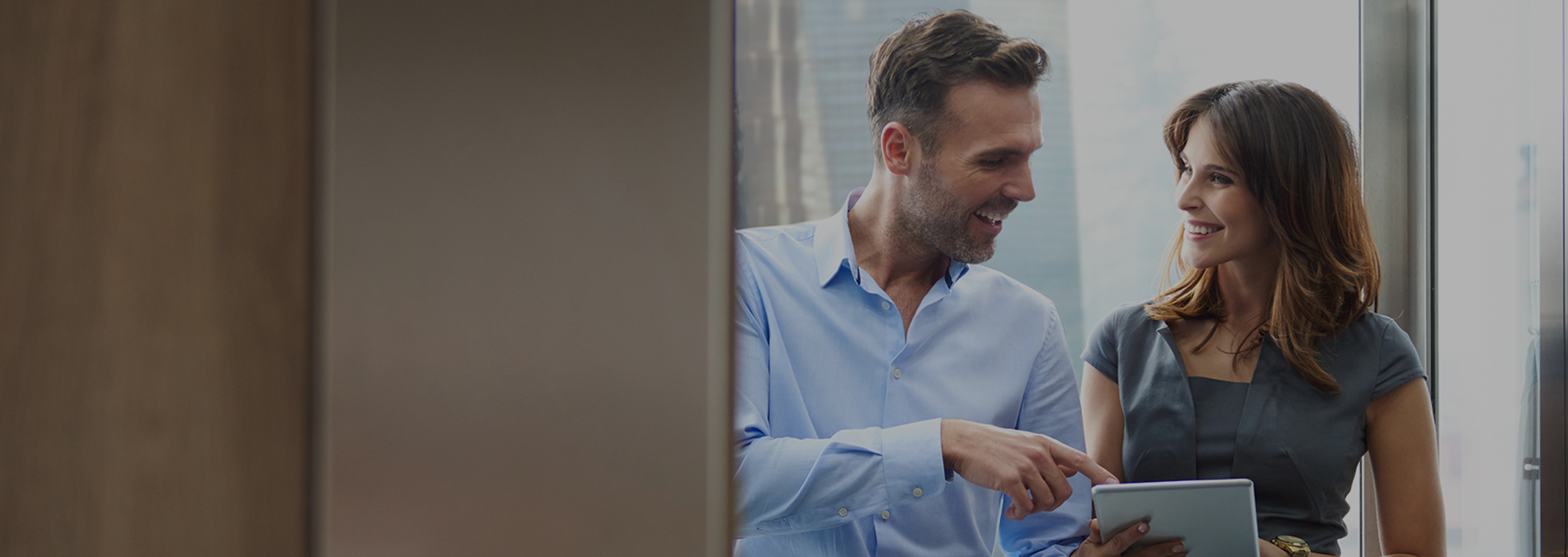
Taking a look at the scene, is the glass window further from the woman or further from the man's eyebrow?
the man's eyebrow

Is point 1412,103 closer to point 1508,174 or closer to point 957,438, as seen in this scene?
point 1508,174

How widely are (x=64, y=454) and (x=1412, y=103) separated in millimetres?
1440

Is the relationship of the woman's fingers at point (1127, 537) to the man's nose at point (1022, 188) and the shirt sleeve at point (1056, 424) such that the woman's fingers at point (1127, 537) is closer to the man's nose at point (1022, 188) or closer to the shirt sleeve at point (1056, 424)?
the shirt sleeve at point (1056, 424)

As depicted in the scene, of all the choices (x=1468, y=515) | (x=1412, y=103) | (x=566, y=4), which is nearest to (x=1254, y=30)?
(x=1412, y=103)

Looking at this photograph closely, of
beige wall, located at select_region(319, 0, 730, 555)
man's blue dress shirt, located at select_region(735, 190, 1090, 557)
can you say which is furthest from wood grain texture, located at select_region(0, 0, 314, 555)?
man's blue dress shirt, located at select_region(735, 190, 1090, 557)

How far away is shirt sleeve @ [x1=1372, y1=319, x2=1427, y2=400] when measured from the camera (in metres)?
0.88

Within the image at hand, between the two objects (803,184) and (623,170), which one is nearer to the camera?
(623,170)

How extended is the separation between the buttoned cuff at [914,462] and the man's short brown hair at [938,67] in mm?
287

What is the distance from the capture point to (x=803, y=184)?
0.24 metres

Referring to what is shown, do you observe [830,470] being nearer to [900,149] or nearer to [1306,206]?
[900,149]

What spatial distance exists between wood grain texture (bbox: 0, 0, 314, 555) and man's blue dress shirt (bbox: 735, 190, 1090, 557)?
1.92ft

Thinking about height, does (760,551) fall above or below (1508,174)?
below

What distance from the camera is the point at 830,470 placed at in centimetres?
75

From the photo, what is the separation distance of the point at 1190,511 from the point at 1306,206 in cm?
38
